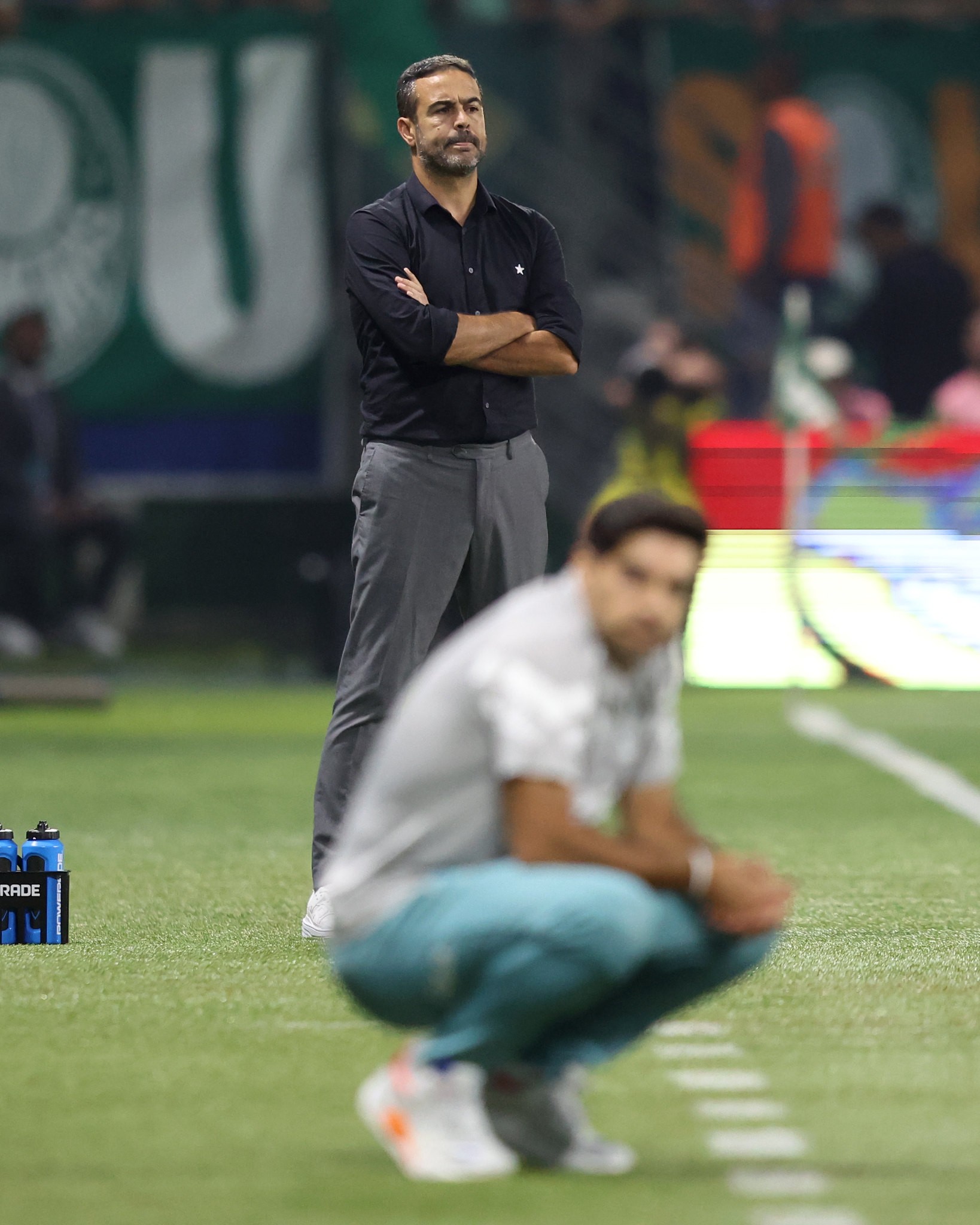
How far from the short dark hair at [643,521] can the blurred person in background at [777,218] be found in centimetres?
1108

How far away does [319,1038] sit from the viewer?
19.1 ft

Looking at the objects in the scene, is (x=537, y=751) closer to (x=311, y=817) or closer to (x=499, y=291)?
(x=499, y=291)

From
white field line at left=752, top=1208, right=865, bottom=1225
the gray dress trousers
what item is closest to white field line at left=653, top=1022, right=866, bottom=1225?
white field line at left=752, top=1208, right=865, bottom=1225

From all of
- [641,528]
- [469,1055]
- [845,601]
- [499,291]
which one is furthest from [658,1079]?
[845,601]

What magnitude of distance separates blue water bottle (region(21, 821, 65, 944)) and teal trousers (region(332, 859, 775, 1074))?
85.9 inches

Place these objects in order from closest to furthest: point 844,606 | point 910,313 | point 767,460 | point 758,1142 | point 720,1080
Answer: point 758,1142 → point 720,1080 → point 844,606 → point 767,460 → point 910,313

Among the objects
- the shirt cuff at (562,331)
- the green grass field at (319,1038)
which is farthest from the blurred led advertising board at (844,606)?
the shirt cuff at (562,331)

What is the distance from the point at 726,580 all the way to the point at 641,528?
9.54 meters

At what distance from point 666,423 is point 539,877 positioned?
Answer: 10.4 metres

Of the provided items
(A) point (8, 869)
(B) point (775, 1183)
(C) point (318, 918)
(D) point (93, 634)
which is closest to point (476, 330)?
(C) point (318, 918)

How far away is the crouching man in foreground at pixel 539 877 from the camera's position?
444 cm

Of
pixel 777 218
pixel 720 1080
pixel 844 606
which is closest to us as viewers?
pixel 720 1080

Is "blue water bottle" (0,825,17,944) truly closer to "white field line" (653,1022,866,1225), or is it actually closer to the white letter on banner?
"white field line" (653,1022,866,1225)

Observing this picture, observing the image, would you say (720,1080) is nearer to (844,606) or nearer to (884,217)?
(844,606)
